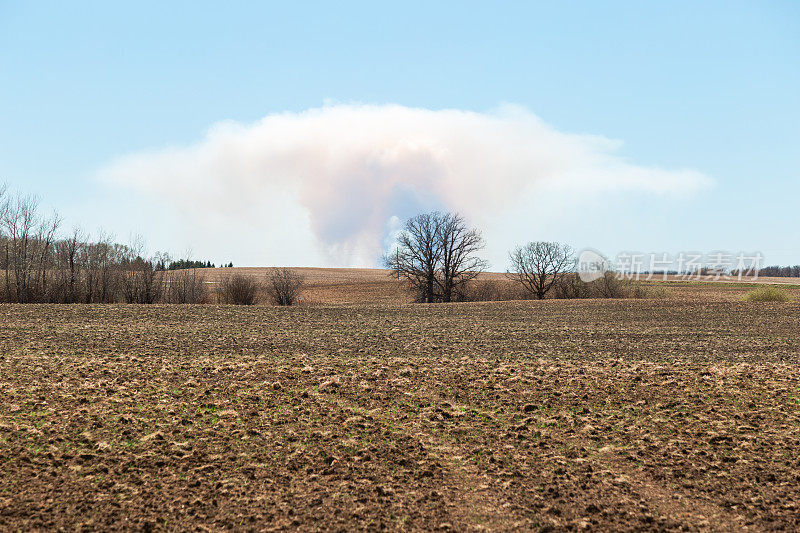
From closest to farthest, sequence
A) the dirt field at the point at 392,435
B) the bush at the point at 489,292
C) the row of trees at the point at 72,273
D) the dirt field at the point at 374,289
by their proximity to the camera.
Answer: the dirt field at the point at 392,435
the row of trees at the point at 72,273
the bush at the point at 489,292
the dirt field at the point at 374,289

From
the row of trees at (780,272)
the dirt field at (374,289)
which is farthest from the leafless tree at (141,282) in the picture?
the row of trees at (780,272)

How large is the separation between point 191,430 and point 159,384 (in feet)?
7.40

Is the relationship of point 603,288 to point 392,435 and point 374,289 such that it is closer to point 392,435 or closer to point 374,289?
point 374,289

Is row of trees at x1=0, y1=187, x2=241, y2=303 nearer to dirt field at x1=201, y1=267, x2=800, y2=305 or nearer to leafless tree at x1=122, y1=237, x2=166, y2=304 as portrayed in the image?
leafless tree at x1=122, y1=237, x2=166, y2=304

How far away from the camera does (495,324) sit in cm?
1703

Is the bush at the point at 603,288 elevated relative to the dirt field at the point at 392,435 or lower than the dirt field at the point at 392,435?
elevated

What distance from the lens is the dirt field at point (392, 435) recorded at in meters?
5.03

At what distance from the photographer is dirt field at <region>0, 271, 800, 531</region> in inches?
198

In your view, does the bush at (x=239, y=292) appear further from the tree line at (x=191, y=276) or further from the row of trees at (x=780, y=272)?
the row of trees at (x=780, y=272)

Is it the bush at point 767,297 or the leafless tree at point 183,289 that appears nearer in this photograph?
the bush at point 767,297

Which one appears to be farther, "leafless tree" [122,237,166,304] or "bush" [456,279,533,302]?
"bush" [456,279,533,302]

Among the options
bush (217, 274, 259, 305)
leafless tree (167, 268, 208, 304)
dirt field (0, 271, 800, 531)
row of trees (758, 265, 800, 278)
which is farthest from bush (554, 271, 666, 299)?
row of trees (758, 265, 800, 278)

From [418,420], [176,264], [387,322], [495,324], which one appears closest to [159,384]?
[418,420]

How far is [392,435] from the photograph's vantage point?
6.61 metres
